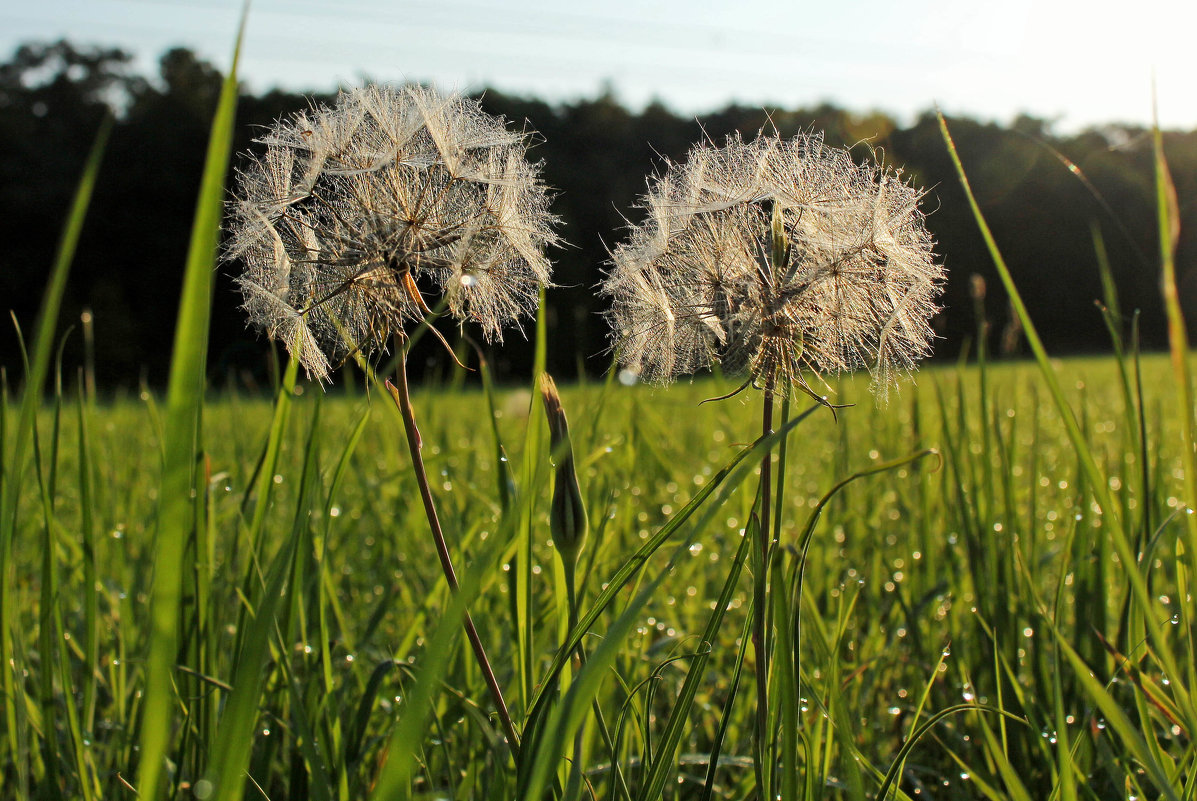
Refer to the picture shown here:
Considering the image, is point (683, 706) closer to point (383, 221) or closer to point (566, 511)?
point (566, 511)

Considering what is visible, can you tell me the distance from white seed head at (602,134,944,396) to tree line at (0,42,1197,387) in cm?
1529

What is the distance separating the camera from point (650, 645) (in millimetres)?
1961

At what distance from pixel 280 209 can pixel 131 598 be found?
1.17 m

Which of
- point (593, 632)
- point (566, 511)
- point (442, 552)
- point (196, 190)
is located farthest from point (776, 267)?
point (196, 190)

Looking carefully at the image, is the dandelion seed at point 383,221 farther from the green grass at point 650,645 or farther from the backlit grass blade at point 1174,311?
the backlit grass blade at point 1174,311

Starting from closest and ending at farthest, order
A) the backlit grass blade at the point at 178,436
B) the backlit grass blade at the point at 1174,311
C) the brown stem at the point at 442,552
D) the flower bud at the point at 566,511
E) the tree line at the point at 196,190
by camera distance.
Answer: the backlit grass blade at the point at 178,436
the backlit grass blade at the point at 1174,311
the brown stem at the point at 442,552
the flower bud at the point at 566,511
the tree line at the point at 196,190

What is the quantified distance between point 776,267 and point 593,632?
73 centimetres

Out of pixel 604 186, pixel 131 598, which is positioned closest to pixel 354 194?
pixel 131 598

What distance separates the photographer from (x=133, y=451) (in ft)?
14.9

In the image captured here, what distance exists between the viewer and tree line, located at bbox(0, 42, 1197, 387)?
18047 millimetres

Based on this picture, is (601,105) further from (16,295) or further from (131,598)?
(131,598)

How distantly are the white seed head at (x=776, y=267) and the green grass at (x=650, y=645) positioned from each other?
0.74ft

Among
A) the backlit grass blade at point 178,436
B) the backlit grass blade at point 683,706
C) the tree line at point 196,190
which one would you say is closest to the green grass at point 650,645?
the backlit grass blade at point 683,706

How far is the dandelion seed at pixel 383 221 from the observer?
105 centimetres
